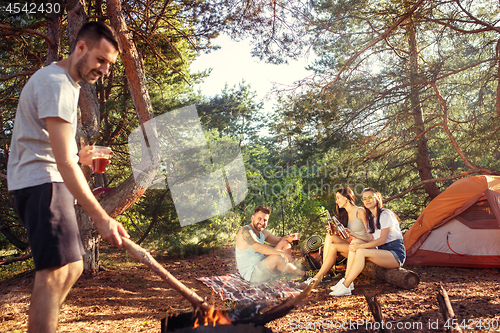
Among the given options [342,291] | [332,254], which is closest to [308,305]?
[342,291]

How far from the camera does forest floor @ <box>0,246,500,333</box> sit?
270cm

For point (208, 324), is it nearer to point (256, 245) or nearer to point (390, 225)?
point (256, 245)

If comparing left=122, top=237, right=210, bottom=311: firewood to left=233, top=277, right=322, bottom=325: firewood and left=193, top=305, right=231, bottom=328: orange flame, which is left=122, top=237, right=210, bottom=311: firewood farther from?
left=233, top=277, right=322, bottom=325: firewood

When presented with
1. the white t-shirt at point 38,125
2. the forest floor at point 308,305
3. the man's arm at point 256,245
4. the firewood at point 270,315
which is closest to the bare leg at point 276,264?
the man's arm at point 256,245

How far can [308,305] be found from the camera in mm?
3377

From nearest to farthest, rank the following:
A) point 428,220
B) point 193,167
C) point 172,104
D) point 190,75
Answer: point 428,220 < point 172,104 < point 193,167 < point 190,75

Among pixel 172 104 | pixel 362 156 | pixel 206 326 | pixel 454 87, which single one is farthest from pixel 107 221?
pixel 454 87

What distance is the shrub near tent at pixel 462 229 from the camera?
480cm

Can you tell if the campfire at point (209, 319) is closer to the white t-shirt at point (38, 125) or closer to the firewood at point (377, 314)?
the firewood at point (377, 314)

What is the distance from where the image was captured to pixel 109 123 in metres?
7.62

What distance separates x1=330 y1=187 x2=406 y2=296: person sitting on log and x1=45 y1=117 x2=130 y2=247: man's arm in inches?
121

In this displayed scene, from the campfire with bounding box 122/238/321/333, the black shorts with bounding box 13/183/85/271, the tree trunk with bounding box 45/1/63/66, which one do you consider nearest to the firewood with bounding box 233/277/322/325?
the campfire with bounding box 122/238/321/333

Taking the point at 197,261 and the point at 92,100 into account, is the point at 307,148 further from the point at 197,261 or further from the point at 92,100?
the point at 92,100

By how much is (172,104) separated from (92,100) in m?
2.65
